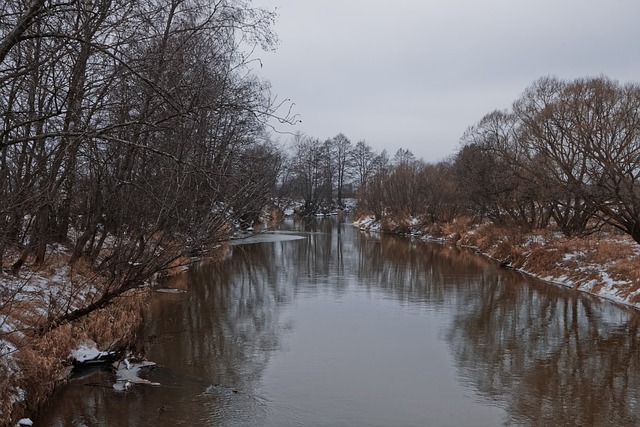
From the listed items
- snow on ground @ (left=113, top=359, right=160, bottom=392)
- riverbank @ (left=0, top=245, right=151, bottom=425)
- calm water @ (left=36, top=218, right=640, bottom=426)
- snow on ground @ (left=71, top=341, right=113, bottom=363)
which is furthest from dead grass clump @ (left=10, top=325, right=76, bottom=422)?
snow on ground @ (left=113, top=359, right=160, bottom=392)

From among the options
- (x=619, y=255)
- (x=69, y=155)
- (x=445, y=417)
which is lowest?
(x=445, y=417)

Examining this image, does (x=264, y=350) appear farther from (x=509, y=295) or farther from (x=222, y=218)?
(x=509, y=295)

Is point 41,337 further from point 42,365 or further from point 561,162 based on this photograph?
point 561,162

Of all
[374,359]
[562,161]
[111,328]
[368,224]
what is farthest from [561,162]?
[368,224]

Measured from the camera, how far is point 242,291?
16.9 metres

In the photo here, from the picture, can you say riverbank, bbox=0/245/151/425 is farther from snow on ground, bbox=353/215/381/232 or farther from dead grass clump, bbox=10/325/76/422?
snow on ground, bbox=353/215/381/232

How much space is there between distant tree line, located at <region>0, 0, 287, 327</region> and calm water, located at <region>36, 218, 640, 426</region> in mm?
1858

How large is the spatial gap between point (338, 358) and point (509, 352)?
3399 mm

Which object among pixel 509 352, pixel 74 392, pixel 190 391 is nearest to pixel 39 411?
pixel 74 392

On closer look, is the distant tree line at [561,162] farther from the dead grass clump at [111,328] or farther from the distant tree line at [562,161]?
the dead grass clump at [111,328]

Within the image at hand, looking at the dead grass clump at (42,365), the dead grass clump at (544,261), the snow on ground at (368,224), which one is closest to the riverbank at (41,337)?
the dead grass clump at (42,365)

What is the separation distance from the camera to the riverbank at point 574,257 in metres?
16.8

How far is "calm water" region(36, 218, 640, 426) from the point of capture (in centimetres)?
764

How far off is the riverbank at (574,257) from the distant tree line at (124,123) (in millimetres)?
11763
